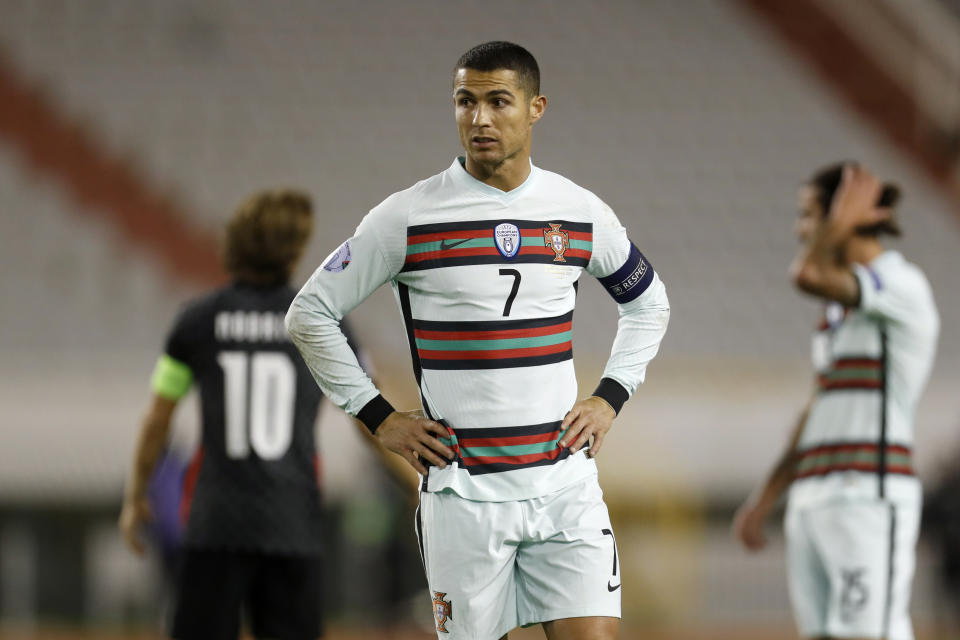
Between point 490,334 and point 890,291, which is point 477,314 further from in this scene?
point 890,291

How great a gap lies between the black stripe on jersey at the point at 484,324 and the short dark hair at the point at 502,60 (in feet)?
1.83

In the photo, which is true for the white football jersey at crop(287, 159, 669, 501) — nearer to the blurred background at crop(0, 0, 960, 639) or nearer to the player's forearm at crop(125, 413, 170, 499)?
the player's forearm at crop(125, 413, 170, 499)

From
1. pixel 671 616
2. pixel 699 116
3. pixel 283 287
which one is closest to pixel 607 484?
pixel 671 616

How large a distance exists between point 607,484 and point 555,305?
6573 mm

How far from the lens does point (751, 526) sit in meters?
→ 5.24

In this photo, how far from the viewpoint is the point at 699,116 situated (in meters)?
12.6

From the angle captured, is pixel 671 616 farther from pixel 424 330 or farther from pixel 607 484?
pixel 424 330

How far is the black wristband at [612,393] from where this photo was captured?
3.48 meters

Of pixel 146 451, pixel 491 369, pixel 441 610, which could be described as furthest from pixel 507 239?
pixel 146 451

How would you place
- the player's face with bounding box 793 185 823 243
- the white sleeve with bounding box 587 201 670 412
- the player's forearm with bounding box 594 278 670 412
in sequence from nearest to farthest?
the white sleeve with bounding box 587 201 670 412 → the player's forearm with bounding box 594 278 670 412 → the player's face with bounding box 793 185 823 243

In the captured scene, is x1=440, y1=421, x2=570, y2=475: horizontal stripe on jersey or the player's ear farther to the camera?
the player's ear

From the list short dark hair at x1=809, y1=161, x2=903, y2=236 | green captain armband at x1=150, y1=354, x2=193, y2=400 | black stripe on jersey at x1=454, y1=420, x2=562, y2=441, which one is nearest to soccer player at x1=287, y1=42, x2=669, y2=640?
black stripe on jersey at x1=454, y1=420, x2=562, y2=441

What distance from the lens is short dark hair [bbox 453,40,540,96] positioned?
3262 millimetres

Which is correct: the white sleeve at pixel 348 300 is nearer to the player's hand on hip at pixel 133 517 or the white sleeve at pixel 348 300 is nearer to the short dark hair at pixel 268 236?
the short dark hair at pixel 268 236
